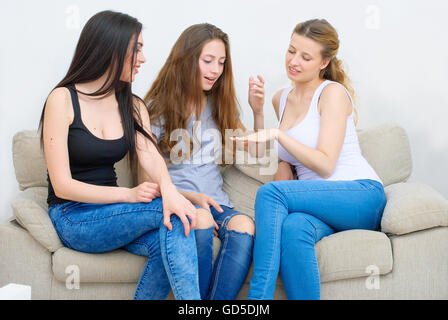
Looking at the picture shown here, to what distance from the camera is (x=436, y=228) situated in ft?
5.90

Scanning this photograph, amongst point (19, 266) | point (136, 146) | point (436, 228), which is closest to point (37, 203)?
point (19, 266)

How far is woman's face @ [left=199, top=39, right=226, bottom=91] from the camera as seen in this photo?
6.72 ft

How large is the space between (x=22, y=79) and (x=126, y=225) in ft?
4.86

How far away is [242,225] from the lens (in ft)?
5.98

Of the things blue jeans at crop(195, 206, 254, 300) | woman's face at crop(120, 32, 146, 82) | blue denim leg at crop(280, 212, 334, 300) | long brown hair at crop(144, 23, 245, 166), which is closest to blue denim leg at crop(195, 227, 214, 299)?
blue jeans at crop(195, 206, 254, 300)

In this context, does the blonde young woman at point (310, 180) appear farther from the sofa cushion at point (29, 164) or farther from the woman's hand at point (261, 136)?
the sofa cushion at point (29, 164)

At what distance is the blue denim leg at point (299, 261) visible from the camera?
5.37 feet

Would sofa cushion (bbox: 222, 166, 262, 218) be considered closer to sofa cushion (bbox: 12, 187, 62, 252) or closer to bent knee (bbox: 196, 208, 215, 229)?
bent knee (bbox: 196, 208, 215, 229)

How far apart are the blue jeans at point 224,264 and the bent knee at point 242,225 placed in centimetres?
2

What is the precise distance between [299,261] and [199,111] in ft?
2.69

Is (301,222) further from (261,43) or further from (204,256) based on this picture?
(261,43)

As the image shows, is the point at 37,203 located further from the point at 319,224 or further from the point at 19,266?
the point at 319,224

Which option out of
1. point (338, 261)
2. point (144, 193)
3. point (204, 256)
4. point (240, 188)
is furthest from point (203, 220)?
point (240, 188)

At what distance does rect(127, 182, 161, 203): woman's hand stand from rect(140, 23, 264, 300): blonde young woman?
297 millimetres
